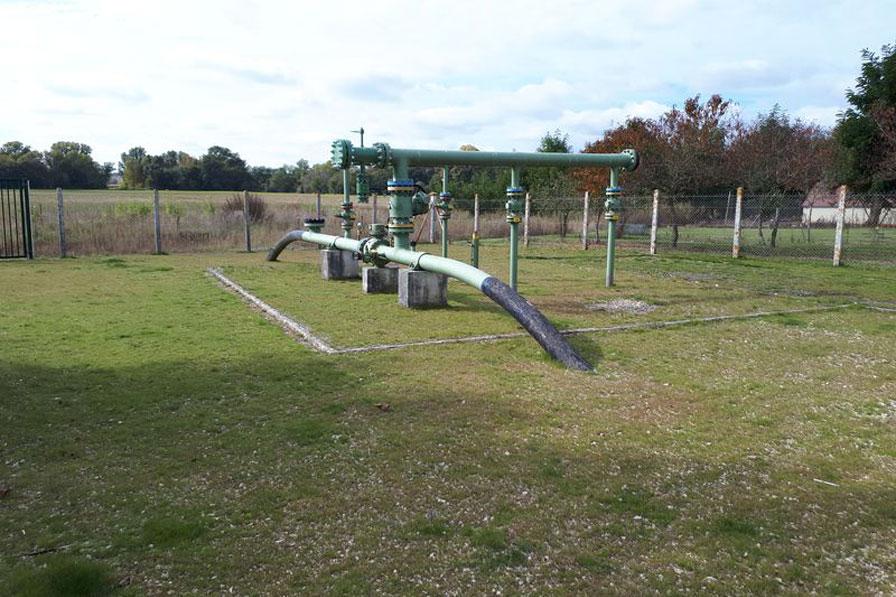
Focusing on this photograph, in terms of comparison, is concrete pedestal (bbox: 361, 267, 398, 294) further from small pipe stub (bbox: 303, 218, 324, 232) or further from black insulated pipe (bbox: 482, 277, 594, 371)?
small pipe stub (bbox: 303, 218, 324, 232)

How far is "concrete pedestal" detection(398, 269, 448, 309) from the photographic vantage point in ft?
30.7

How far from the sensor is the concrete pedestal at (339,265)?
12945mm

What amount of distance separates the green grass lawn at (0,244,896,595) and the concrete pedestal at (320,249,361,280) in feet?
15.8

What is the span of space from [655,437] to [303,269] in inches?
453

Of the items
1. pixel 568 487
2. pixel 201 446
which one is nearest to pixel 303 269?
pixel 201 446

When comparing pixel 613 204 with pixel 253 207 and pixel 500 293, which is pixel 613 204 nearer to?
pixel 500 293

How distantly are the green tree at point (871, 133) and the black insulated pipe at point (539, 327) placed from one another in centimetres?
1801

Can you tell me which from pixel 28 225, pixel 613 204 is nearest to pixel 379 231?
pixel 613 204

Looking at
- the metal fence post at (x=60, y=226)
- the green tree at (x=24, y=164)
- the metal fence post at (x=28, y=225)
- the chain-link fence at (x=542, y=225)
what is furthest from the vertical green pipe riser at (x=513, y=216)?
the green tree at (x=24, y=164)

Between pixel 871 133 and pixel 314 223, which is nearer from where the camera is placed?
pixel 314 223

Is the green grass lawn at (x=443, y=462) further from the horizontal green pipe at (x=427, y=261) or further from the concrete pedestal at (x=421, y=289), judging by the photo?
the concrete pedestal at (x=421, y=289)

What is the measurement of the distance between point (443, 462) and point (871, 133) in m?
22.3

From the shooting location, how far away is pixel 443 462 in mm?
4051

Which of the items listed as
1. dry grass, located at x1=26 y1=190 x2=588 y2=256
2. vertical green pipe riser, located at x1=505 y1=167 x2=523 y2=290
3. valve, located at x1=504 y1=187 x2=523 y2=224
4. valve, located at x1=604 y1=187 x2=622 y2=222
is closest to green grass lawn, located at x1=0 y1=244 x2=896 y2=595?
vertical green pipe riser, located at x1=505 y1=167 x2=523 y2=290
